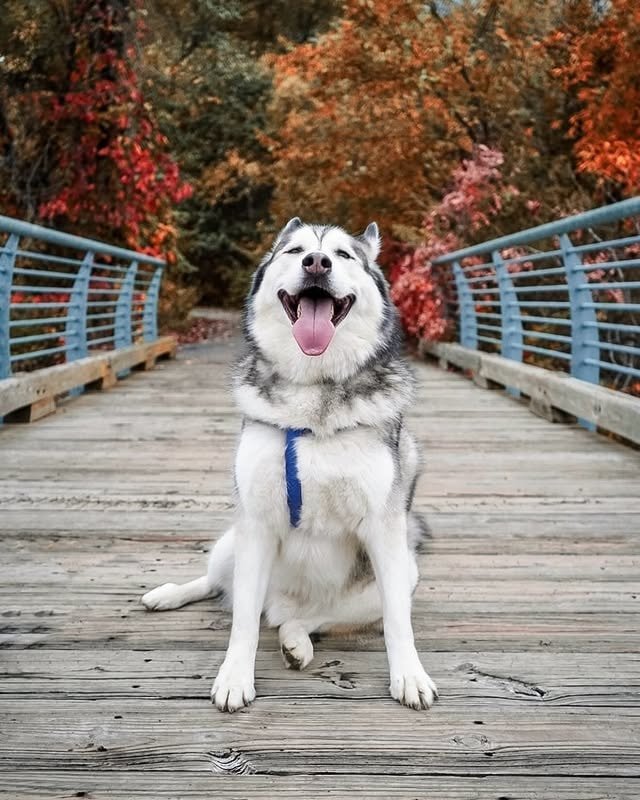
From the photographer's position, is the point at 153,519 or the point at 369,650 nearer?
the point at 369,650

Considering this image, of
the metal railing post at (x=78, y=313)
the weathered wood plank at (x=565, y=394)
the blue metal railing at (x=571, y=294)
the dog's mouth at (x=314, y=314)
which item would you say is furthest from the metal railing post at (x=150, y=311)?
the dog's mouth at (x=314, y=314)

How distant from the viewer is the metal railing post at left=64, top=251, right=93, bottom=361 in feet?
19.3

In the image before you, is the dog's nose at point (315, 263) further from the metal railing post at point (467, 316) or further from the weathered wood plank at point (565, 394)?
the metal railing post at point (467, 316)

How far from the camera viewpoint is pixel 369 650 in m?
1.86

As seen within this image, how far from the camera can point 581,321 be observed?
15.3ft

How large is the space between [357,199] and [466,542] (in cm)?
830

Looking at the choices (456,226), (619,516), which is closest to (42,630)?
(619,516)

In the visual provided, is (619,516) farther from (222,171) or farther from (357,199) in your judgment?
(222,171)

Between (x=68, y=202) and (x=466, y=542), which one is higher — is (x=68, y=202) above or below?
above

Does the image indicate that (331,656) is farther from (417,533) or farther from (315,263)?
(315,263)

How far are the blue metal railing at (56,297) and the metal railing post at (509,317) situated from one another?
348cm

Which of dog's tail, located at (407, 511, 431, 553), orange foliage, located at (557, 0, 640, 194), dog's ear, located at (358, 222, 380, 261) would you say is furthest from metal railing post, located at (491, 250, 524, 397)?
dog's ear, located at (358, 222, 380, 261)

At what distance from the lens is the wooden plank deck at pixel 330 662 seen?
1.35 m

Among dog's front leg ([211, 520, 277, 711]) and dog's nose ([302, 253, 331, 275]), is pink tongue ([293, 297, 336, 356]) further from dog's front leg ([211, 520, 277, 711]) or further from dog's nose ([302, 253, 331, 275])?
dog's front leg ([211, 520, 277, 711])
